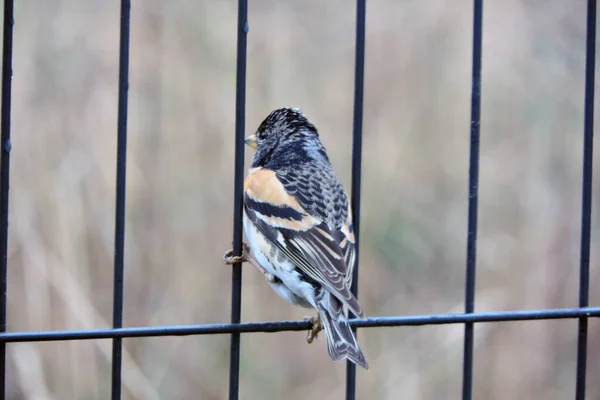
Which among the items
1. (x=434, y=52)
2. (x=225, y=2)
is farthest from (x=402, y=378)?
(x=225, y=2)

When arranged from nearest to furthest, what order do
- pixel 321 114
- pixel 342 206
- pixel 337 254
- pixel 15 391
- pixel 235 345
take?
1. pixel 235 345
2. pixel 337 254
3. pixel 342 206
4. pixel 15 391
5. pixel 321 114

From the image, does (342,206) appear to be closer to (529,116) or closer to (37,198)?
(37,198)

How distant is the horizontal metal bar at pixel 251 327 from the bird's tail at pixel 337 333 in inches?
1.7

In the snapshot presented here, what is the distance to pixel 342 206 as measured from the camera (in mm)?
3119

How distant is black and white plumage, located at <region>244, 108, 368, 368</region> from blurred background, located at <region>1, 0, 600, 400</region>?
1560 mm

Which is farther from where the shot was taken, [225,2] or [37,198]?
[225,2]

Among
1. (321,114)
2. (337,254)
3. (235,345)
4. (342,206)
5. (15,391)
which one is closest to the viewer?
(235,345)

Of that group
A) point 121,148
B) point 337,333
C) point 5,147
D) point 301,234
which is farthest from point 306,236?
point 5,147

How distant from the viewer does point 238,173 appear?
2.49m

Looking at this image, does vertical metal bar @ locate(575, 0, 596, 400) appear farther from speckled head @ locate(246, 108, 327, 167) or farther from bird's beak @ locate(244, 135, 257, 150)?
bird's beak @ locate(244, 135, 257, 150)

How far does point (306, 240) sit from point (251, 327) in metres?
0.49

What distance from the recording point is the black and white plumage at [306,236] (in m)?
2.71

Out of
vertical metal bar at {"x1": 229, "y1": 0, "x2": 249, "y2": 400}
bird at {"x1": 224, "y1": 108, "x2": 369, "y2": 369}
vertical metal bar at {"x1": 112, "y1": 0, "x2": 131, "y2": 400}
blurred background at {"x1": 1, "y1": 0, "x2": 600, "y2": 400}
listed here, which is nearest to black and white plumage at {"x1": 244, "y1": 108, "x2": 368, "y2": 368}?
bird at {"x1": 224, "y1": 108, "x2": 369, "y2": 369}

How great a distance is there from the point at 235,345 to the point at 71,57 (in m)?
2.76
